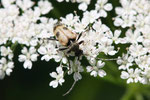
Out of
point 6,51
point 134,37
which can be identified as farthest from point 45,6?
point 134,37

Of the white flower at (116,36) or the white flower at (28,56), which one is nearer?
the white flower at (116,36)

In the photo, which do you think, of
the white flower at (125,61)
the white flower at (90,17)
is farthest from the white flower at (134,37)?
the white flower at (90,17)

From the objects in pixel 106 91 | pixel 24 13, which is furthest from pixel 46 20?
pixel 106 91

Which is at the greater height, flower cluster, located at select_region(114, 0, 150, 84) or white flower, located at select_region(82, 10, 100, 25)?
white flower, located at select_region(82, 10, 100, 25)

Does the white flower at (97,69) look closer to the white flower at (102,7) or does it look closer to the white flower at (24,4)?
the white flower at (102,7)

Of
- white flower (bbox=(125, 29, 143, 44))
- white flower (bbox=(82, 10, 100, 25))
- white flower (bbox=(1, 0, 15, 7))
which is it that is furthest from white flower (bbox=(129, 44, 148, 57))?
white flower (bbox=(1, 0, 15, 7))

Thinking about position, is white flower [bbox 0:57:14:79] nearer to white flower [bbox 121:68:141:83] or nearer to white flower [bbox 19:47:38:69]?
white flower [bbox 19:47:38:69]

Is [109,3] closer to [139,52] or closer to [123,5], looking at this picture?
[123,5]

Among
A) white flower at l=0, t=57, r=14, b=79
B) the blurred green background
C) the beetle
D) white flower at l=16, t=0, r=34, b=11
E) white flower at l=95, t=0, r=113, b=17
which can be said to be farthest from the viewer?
the blurred green background

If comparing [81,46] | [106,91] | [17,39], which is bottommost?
[106,91]
